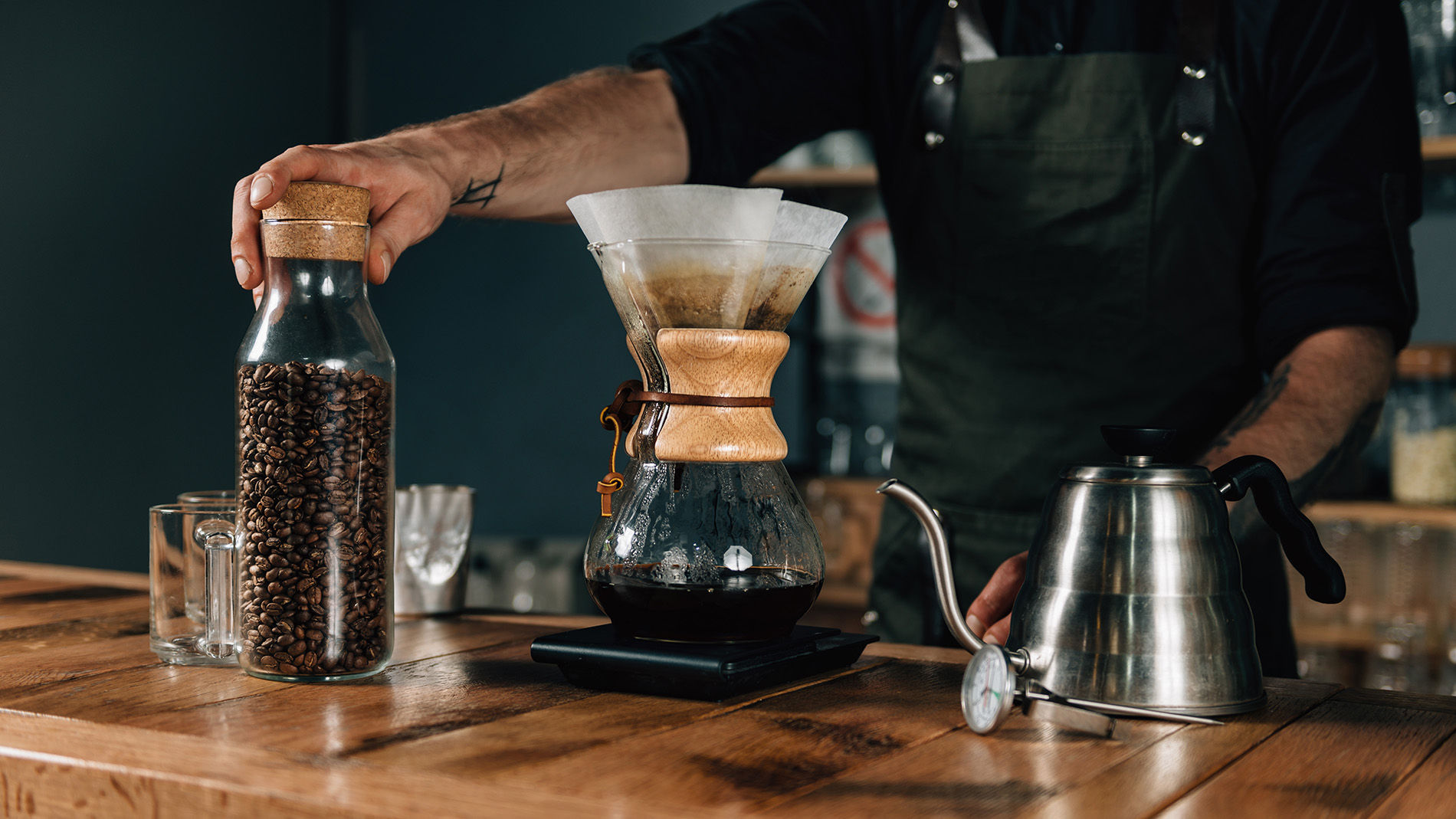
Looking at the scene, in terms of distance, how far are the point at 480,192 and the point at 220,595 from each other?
453 millimetres

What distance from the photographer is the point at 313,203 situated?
833 millimetres

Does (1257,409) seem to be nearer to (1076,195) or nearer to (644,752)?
(1076,195)

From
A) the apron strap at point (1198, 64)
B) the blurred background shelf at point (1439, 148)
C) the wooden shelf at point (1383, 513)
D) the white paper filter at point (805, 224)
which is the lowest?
the wooden shelf at point (1383, 513)

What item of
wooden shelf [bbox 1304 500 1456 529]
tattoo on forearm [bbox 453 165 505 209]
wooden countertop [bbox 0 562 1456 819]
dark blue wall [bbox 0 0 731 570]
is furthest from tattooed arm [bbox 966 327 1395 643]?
dark blue wall [bbox 0 0 731 570]

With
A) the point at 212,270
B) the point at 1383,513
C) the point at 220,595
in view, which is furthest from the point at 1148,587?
the point at 212,270

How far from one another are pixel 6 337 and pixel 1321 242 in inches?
104

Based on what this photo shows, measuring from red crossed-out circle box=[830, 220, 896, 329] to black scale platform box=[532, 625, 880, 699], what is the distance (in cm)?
256

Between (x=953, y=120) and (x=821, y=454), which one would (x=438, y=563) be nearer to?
(x=953, y=120)

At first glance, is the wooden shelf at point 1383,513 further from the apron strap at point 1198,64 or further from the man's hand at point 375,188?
the man's hand at point 375,188

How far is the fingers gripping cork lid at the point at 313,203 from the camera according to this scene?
32.6 inches

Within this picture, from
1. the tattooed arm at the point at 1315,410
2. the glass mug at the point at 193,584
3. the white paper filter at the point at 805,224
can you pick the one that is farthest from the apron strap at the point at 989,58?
the glass mug at the point at 193,584

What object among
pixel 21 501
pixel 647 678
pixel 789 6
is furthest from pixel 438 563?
→ pixel 21 501

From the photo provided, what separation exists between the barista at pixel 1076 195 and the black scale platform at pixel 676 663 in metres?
0.56

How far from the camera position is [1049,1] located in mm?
1494
